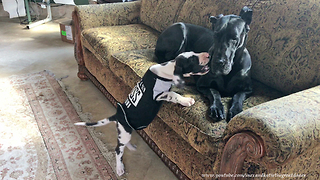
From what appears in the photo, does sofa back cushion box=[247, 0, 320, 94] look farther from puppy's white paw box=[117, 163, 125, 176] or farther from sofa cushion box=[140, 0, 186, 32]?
puppy's white paw box=[117, 163, 125, 176]

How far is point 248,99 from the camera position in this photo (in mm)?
1307

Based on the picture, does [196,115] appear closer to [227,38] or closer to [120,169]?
[227,38]

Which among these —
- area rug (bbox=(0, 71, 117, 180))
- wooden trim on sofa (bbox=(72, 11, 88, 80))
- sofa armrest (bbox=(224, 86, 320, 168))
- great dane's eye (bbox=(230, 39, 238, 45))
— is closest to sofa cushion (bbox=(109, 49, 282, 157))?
sofa armrest (bbox=(224, 86, 320, 168))

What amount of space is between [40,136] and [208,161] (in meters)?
1.18

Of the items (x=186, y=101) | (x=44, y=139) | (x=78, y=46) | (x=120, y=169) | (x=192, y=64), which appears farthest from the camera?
(x=78, y=46)

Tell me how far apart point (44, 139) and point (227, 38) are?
131 cm

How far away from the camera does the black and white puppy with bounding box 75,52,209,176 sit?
1.11 metres

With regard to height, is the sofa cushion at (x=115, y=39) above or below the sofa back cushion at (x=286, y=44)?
below

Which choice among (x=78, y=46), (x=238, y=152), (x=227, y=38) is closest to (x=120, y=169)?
(x=238, y=152)

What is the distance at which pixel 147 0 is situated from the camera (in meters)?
2.52

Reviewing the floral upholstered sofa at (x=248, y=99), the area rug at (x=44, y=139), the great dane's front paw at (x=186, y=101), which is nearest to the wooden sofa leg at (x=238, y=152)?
the floral upholstered sofa at (x=248, y=99)

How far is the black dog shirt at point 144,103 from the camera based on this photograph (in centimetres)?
122

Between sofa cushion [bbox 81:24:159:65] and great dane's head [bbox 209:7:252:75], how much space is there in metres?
0.95

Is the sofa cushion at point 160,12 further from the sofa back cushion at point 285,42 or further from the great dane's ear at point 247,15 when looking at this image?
the great dane's ear at point 247,15
